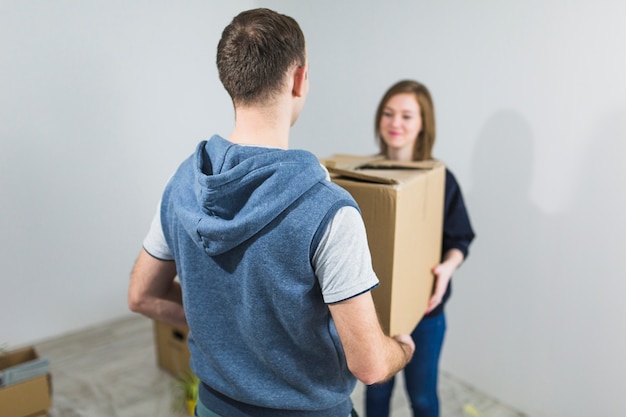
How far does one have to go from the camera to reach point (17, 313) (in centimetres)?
171

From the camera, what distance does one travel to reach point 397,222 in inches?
38.0

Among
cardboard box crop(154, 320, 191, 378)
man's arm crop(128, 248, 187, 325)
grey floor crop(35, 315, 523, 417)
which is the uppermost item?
man's arm crop(128, 248, 187, 325)

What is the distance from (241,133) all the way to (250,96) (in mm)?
60

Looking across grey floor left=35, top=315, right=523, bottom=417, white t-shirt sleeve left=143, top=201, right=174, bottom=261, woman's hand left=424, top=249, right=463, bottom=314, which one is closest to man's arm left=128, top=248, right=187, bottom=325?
white t-shirt sleeve left=143, top=201, right=174, bottom=261

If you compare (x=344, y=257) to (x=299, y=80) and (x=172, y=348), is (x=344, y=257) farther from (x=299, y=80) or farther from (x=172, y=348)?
(x=172, y=348)

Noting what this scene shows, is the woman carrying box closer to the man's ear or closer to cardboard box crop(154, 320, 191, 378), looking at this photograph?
the man's ear

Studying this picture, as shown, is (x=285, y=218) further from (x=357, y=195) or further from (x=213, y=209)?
(x=357, y=195)

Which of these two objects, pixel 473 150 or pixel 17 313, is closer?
pixel 17 313

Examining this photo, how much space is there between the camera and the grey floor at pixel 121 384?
199 centimetres

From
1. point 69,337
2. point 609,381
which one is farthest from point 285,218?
point 69,337

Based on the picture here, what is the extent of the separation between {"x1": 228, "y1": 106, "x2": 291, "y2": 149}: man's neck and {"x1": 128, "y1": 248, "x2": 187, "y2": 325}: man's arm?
12.9 inches

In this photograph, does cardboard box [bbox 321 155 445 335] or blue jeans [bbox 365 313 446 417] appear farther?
blue jeans [bbox 365 313 446 417]

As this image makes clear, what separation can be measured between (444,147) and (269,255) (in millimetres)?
1535

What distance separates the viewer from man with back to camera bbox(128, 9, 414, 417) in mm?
709
